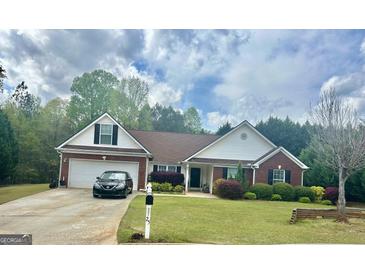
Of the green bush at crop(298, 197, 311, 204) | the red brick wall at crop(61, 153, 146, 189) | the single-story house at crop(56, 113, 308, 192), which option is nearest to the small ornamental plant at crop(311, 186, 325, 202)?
the green bush at crop(298, 197, 311, 204)

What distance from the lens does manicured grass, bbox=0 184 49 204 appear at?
7012 millimetres

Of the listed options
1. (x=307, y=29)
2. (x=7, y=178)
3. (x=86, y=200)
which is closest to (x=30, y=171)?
(x=7, y=178)

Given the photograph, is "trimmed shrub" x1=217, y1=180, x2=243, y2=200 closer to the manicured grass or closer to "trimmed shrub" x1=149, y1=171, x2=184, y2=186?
"trimmed shrub" x1=149, y1=171, x2=184, y2=186

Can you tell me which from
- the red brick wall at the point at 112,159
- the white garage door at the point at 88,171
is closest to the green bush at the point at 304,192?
the red brick wall at the point at 112,159

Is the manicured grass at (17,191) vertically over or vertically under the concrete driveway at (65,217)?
over

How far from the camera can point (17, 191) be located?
7.22m

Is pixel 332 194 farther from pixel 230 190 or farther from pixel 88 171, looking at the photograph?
pixel 88 171

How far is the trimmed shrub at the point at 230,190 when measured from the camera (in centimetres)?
1023

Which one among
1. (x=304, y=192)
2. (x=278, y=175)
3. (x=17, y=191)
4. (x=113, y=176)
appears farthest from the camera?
(x=278, y=175)

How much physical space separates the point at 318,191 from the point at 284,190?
1.53m

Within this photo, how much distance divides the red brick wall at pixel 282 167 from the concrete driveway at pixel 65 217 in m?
6.06

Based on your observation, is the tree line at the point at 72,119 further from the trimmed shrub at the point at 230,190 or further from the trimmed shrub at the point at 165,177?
the trimmed shrub at the point at 230,190

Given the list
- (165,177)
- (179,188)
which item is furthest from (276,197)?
(165,177)
